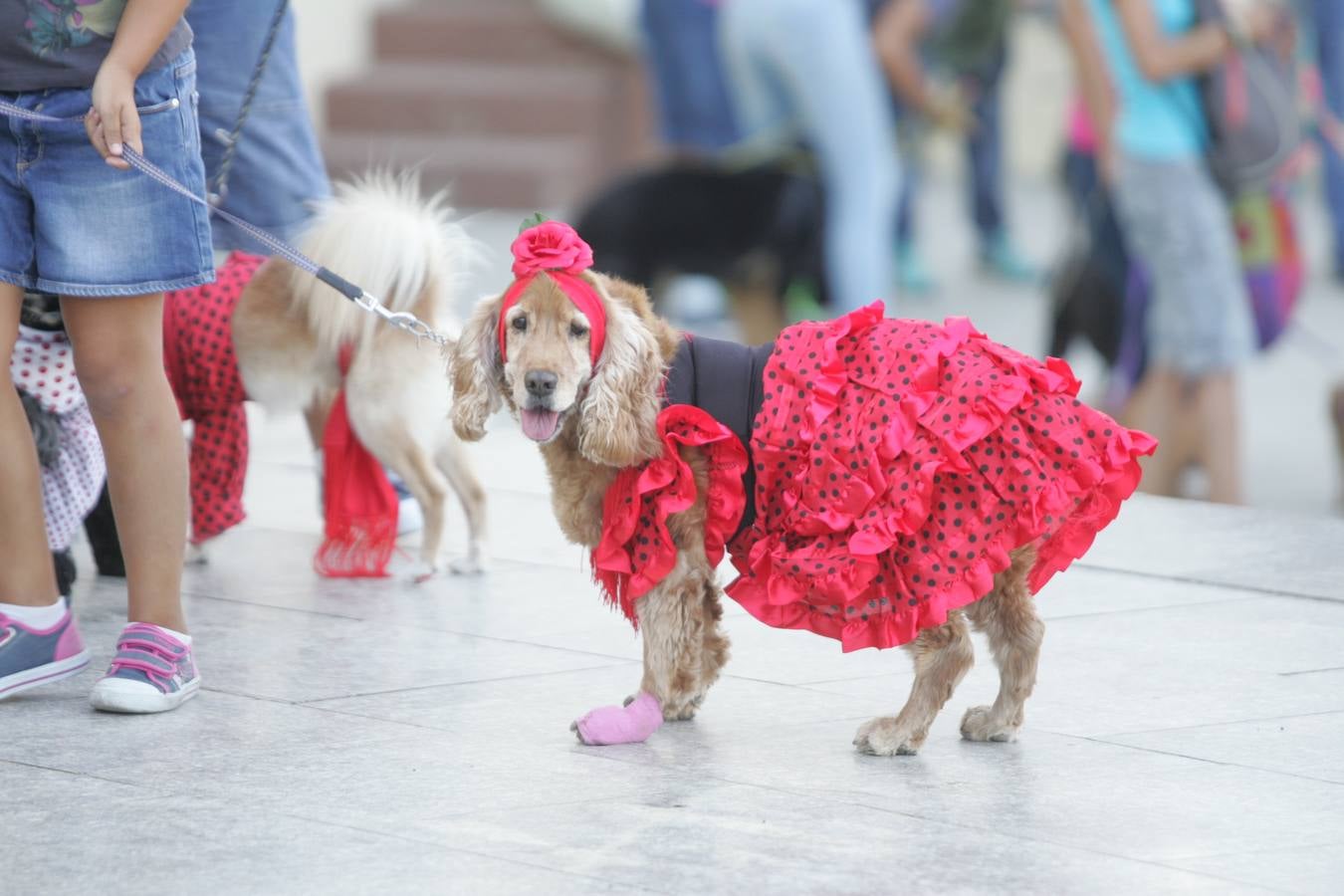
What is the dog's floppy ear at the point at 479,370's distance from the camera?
405cm

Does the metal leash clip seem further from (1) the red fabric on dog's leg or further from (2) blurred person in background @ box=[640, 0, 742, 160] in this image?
(2) blurred person in background @ box=[640, 0, 742, 160]

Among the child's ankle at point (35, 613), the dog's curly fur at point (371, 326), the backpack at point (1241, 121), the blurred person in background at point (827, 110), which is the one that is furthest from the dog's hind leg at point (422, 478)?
the blurred person in background at point (827, 110)

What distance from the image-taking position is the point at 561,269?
3.92 m

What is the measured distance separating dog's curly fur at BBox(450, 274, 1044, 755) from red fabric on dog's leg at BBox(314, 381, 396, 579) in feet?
5.36

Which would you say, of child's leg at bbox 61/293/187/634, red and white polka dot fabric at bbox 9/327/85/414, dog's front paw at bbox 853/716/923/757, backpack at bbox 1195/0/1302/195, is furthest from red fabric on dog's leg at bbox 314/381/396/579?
backpack at bbox 1195/0/1302/195

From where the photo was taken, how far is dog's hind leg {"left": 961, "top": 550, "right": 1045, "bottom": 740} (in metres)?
4.05

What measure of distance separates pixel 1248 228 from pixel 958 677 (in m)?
4.09

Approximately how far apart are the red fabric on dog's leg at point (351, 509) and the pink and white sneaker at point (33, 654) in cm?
128

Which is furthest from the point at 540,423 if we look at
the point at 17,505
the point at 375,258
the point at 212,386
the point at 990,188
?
the point at 990,188

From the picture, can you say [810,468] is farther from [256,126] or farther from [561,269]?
[256,126]

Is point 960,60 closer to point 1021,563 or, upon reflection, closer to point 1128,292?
point 1128,292

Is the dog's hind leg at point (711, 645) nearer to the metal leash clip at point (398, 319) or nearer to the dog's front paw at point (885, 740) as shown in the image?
the dog's front paw at point (885, 740)

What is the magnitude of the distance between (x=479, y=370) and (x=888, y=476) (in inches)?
33.6

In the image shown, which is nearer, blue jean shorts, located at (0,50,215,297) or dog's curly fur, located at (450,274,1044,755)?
dog's curly fur, located at (450,274,1044,755)
